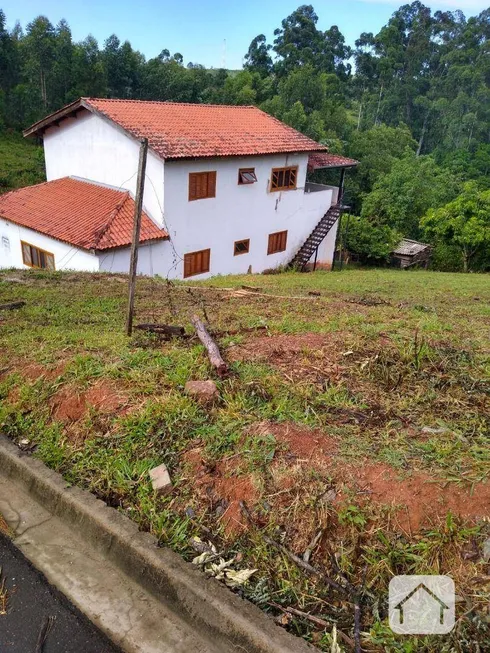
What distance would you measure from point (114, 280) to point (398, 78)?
60.7 metres

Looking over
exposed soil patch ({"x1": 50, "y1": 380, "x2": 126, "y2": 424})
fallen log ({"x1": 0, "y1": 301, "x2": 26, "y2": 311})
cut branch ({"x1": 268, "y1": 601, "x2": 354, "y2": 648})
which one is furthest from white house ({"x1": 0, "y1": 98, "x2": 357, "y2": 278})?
cut branch ({"x1": 268, "y1": 601, "x2": 354, "y2": 648})

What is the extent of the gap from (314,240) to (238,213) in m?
5.02

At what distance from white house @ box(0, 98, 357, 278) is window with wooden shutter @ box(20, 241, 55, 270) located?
0.03 metres

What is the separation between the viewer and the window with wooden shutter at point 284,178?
18.7 metres

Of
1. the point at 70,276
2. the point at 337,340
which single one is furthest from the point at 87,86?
the point at 337,340

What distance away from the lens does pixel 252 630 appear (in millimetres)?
2459

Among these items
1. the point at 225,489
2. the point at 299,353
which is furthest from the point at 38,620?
the point at 299,353

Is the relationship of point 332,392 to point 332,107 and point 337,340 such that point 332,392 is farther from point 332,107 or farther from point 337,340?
point 332,107

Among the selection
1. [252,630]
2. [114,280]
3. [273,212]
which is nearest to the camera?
[252,630]

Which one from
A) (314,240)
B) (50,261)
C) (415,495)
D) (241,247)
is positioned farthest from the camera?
(314,240)

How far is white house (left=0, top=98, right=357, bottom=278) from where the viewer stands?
14258mm

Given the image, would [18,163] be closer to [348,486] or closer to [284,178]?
[284,178]

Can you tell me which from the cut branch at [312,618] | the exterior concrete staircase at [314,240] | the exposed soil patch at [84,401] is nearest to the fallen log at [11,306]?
the exposed soil patch at [84,401]

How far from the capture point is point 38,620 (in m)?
2.62
